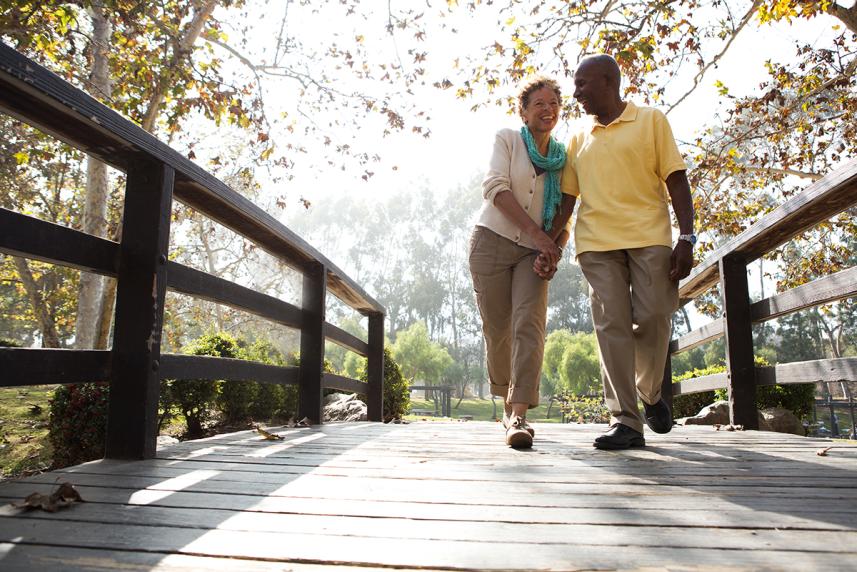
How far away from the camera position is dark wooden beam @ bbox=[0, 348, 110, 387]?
157cm

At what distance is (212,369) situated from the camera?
2484 mm

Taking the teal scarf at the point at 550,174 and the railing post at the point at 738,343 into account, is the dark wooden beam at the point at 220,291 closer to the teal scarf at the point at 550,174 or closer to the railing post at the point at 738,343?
the teal scarf at the point at 550,174

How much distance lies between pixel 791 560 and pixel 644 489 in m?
0.62

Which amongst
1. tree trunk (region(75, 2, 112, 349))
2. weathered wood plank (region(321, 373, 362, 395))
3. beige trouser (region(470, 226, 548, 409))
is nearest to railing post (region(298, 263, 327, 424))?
weathered wood plank (region(321, 373, 362, 395))

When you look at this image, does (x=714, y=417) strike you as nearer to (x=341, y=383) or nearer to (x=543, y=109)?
(x=341, y=383)

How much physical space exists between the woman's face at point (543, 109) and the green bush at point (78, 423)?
396 cm

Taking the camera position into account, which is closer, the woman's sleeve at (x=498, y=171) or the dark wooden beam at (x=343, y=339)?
the woman's sleeve at (x=498, y=171)

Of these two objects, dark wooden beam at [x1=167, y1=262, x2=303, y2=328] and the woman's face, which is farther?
the woman's face

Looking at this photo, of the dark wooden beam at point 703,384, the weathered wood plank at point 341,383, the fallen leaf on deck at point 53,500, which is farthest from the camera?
the weathered wood plank at point 341,383

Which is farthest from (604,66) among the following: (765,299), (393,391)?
(393,391)

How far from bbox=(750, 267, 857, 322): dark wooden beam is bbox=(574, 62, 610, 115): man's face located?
125cm

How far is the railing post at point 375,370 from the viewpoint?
217 inches

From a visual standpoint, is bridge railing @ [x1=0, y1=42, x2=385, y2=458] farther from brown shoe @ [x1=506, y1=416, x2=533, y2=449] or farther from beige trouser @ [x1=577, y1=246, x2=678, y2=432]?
beige trouser @ [x1=577, y1=246, x2=678, y2=432]

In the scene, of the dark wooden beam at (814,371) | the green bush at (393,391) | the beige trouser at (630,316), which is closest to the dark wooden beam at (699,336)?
the dark wooden beam at (814,371)
